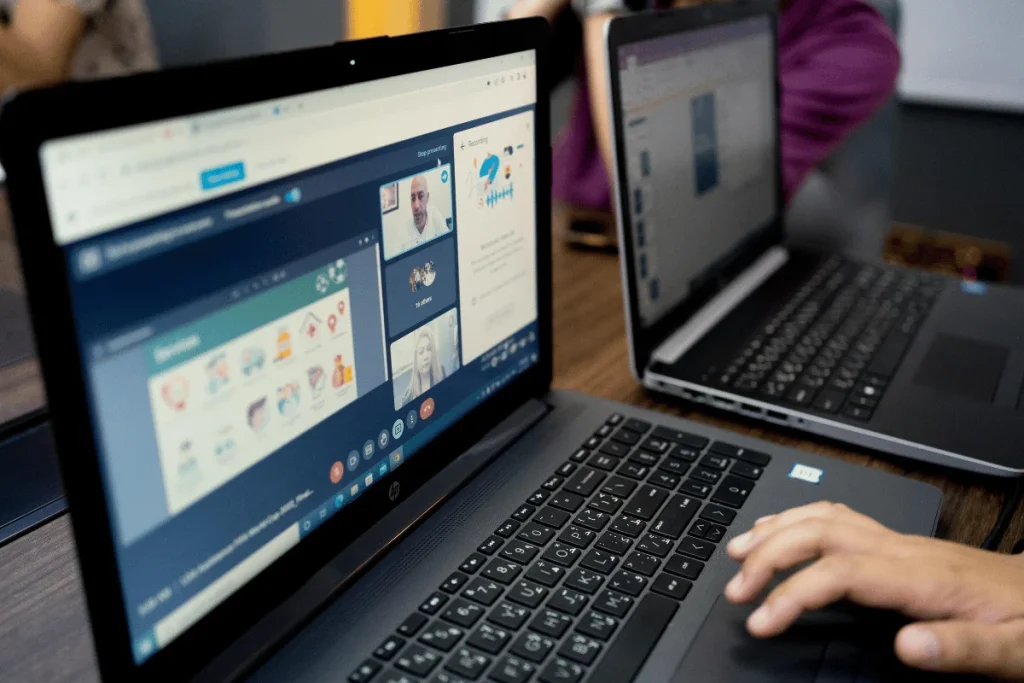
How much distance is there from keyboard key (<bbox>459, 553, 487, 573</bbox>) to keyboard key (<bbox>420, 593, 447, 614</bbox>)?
3 centimetres

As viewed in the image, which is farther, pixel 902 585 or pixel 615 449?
pixel 615 449

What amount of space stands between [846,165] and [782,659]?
53.7 inches

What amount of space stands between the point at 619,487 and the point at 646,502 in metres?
0.03

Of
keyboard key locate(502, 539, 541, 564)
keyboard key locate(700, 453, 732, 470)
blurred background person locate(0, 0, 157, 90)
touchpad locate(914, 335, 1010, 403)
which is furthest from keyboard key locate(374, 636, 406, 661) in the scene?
blurred background person locate(0, 0, 157, 90)

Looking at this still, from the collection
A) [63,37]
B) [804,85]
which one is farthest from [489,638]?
[63,37]

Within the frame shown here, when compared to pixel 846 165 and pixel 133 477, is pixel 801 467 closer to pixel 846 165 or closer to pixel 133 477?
pixel 133 477

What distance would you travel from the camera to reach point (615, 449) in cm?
72

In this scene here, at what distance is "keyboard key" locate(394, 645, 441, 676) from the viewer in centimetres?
48

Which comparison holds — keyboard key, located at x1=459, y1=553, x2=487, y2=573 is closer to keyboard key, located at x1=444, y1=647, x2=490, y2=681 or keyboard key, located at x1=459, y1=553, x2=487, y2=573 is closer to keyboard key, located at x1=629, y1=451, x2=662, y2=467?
keyboard key, located at x1=444, y1=647, x2=490, y2=681

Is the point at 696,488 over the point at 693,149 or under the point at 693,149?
under

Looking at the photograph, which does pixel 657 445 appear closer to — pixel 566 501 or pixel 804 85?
pixel 566 501

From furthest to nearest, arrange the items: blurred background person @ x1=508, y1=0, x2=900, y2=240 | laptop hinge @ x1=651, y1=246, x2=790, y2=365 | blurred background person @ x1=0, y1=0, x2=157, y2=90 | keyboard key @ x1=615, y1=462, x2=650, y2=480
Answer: blurred background person @ x1=0, y1=0, x2=157, y2=90
blurred background person @ x1=508, y1=0, x2=900, y2=240
laptop hinge @ x1=651, y1=246, x2=790, y2=365
keyboard key @ x1=615, y1=462, x2=650, y2=480

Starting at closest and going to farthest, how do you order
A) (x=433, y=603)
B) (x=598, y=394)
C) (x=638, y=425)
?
(x=433, y=603) → (x=638, y=425) → (x=598, y=394)

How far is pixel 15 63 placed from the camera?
190 centimetres
